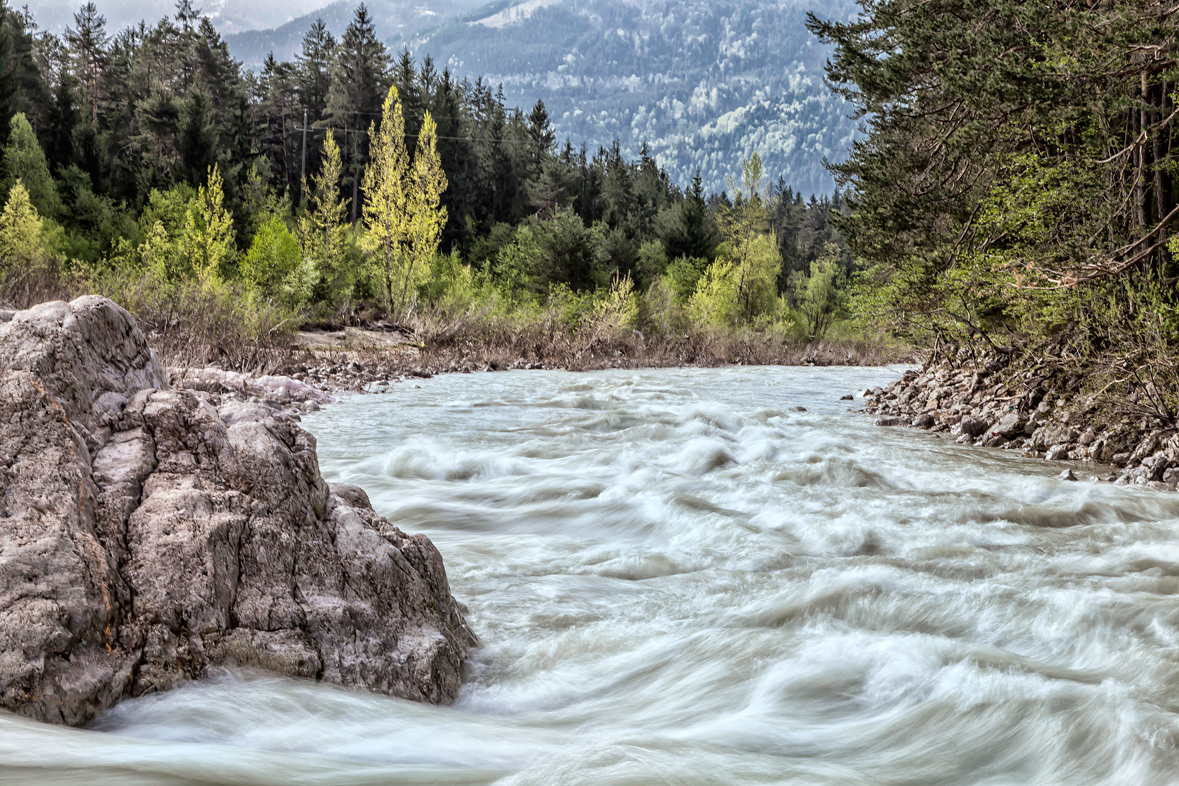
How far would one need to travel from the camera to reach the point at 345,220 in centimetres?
4447

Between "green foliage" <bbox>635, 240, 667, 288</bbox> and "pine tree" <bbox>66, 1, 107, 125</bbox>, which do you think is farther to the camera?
"pine tree" <bbox>66, 1, 107, 125</bbox>

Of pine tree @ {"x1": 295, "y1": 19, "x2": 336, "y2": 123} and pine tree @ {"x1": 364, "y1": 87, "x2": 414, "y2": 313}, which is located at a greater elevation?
pine tree @ {"x1": 295, "y1": 19, "x2": 336, "y2": 123}

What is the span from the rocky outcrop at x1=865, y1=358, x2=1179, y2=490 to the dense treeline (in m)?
0.29

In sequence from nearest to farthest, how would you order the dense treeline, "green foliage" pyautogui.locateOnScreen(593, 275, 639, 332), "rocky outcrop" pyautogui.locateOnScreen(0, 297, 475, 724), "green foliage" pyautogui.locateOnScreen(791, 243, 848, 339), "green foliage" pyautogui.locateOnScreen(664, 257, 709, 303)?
1. "rocky outcrop" pyautogui.locateOnScreen(0, 297, 475, 724)
2. the dense treeline
3. "green foliage" pyautogui.locateOnScreen(593, 275, 639, 332)
4. "green foliage" pyautogui.locateOnScreen(664, 257, 709, 303)
5. "green foliage" pyautogui.locateOnScreen(791, 243, 848, 339)

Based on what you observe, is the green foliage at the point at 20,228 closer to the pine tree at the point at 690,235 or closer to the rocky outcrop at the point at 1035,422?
the rocky outcrop at the point at 1035,422

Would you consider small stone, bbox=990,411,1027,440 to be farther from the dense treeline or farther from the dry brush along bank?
the dry brush along bank

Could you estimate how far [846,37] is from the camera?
40.0ft

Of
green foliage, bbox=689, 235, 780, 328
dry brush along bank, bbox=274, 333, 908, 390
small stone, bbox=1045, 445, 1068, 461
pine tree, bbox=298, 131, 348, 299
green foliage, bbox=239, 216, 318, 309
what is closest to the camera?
small stone, bbox=1045, 445, 1068, 461

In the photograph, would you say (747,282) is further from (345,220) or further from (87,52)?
(87,52)

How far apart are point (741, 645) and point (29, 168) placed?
134 feet

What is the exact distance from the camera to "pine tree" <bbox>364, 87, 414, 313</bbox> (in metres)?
27.6

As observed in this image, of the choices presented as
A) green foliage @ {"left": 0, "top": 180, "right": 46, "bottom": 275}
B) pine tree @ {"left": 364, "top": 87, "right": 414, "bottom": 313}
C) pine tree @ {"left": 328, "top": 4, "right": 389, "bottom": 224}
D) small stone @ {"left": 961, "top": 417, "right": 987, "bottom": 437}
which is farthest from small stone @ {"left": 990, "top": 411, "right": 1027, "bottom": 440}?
pine tree @ {"left": 328, "top": 4, "right": 389, "bottom": 224}

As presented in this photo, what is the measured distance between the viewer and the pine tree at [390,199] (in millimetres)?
27641

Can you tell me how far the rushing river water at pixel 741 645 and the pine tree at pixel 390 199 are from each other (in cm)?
2207
